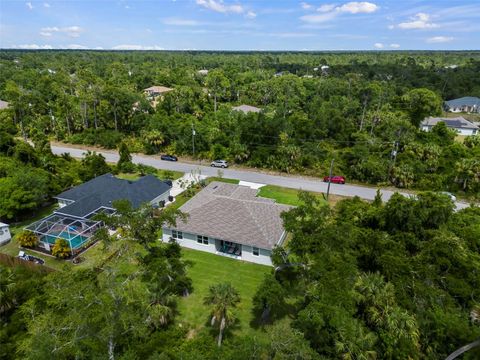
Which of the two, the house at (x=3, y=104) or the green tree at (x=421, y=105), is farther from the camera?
the house at (x=3, y=104)

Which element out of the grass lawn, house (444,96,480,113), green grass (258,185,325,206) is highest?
house (444,96,480,113)

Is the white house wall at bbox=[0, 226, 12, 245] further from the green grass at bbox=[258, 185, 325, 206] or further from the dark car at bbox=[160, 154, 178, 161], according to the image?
the green grass at bbox=[258, 185, 325, 206]

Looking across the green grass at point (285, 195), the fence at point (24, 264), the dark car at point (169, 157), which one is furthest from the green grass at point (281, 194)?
the fence at point (24, 264)

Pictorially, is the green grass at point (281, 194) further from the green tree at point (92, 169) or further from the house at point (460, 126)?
the house at point (460, 126)

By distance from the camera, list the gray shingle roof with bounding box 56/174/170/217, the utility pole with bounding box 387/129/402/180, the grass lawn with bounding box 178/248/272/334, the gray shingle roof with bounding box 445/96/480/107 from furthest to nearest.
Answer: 1. the gray shingle roof with bounding box 445/96/480/107
2. the utility pole with bounding box 387/129/402/180
3. the gray shingle roof with bounding box 56/174/170/217
4. the grass lawn with bounding box 178/248/272/334

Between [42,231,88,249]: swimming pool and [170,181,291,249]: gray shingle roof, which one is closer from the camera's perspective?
[170,181,291,249]: gray shingle roof

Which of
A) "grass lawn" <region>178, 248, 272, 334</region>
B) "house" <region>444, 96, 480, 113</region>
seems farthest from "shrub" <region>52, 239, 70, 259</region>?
"house" <region>444, 96, 480, 113</region>

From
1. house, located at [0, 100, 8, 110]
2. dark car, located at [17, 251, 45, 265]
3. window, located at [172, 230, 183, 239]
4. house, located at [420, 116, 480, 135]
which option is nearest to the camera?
dark car, located at [17, 251, 45, 265]

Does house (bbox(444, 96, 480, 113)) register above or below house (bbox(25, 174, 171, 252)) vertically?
above
